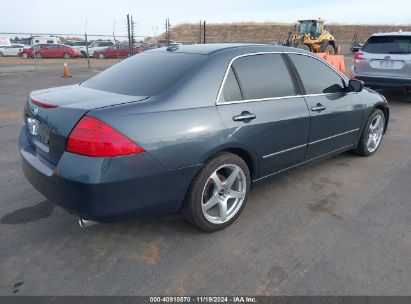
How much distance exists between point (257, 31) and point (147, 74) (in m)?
66.2

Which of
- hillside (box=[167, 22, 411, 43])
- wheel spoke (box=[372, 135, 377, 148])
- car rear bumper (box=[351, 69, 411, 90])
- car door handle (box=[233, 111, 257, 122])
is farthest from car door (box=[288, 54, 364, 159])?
hillside (box=[167, 22, 411, 43])

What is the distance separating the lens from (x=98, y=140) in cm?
239

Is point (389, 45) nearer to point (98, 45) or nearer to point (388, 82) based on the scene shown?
point (388, 82)

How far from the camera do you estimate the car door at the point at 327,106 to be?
12.6ft

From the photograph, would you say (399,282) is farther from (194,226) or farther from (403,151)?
(403,151)

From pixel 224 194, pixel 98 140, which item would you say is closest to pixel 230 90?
pixel 224 194

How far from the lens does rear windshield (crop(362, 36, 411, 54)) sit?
27.7 ft

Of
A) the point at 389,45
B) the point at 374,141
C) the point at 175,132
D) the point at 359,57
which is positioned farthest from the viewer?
the point at 359,57

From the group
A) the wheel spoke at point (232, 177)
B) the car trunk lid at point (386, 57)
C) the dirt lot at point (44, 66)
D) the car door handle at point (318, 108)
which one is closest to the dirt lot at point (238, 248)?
the wheel spoke at point (232, 177)

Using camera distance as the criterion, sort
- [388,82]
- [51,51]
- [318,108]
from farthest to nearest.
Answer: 1. [51,51]
2. [388,82]
3. [318,108]

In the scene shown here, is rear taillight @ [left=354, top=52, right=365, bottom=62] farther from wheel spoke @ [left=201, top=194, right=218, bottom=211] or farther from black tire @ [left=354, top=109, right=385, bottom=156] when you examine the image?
wheel spoke @ [left=201, top=194, right=218, bottom=211]

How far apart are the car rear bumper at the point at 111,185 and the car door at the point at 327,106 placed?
5.72 feet

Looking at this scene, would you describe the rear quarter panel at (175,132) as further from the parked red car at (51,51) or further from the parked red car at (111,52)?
the parked red car at (51,51)

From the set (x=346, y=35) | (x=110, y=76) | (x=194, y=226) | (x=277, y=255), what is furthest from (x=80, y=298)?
(x=346, y=35)
